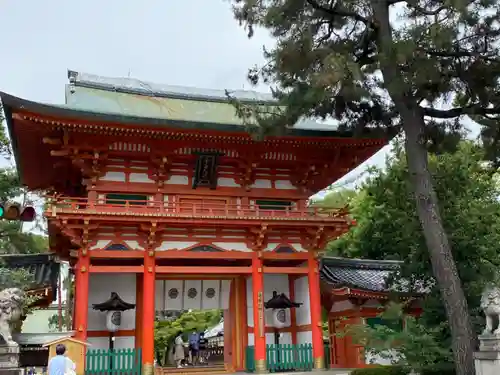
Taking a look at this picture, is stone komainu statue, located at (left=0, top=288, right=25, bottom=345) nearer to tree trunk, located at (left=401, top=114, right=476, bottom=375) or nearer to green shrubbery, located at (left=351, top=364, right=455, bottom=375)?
green shrubbery, located at (left=351, top=364, right=455, bottom=375)

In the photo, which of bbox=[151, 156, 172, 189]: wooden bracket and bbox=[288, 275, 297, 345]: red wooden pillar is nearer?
bbox=[151, 156, 172, 189]: wooden bracket

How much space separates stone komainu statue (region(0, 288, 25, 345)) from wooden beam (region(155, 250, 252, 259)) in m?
3.81

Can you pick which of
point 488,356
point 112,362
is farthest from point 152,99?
point 488,356

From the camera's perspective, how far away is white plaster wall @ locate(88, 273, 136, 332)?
44.3 feet

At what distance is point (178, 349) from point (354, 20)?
492 inches

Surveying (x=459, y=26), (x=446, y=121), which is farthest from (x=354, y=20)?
(x=446, y=121)

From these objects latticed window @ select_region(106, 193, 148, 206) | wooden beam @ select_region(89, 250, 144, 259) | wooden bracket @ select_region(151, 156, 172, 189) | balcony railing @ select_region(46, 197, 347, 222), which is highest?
wooden bracket @ select_region(151, 156, 172, 189)

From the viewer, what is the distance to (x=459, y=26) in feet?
33.0

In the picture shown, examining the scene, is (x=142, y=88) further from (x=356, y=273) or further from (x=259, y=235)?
(x=356, y=273)

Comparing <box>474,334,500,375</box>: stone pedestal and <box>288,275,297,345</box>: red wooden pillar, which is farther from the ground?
<box>288,275,297,345</box>: red wooden pillar

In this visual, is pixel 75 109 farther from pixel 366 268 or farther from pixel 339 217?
pixel 366 268

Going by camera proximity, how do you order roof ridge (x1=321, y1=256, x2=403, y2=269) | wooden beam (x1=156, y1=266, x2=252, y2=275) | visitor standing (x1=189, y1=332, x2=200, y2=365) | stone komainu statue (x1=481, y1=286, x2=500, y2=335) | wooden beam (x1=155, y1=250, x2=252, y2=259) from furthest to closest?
visitor standing (x1=189, y1=332, x2=200, y2=365) < roof ridge (x1=321, y1=256, x2=403, y2=269) < wooden beam (x1=155, y1=250, x2=252, y2=259) < wooden beam (x1=156, y1=266, x2=252, y2=275) < stone komainu statue (x1=481, y1=286, x2=500, y2=335)

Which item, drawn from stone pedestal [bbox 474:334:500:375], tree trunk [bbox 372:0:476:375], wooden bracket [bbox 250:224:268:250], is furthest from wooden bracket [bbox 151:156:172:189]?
stone pedestal [bbox 474:334:500:375]

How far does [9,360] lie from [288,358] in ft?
22.2
